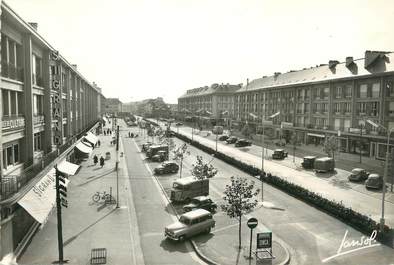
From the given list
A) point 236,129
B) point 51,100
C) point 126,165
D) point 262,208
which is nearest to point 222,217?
point 262,208

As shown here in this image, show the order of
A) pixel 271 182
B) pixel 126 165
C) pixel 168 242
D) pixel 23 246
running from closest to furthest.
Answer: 1. pixel 23 246
2. pixel 168 242
3. pixel 271 182
4. pixel 126 165

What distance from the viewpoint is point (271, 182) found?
1313 inches

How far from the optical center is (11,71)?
19.4m

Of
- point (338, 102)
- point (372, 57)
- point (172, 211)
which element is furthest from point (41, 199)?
point (338, 102)

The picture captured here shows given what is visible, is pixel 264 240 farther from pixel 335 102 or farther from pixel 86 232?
pixel 335 102

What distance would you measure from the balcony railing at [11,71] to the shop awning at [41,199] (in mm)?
6168

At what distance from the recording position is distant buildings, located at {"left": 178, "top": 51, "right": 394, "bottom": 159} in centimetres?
4766

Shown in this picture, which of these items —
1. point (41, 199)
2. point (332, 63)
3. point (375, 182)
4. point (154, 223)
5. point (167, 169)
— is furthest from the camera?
point (332, 63)

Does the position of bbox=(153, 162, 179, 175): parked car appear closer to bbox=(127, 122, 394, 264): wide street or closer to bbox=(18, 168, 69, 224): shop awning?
bbox=(127, 122, 394, 264): wide street

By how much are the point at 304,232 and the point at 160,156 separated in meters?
30.5

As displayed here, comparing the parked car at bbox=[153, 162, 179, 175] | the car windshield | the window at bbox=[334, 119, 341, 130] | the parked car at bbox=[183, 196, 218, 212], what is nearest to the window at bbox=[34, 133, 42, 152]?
the parked car at bbox=[183, 196, 218, 212]

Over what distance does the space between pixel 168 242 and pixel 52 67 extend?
18773 millimetres

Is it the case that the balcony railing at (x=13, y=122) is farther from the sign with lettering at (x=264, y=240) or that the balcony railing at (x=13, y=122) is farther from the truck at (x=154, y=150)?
the truck at (x=154, y=150)

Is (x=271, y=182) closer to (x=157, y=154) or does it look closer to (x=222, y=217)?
(x=222, y=217)
